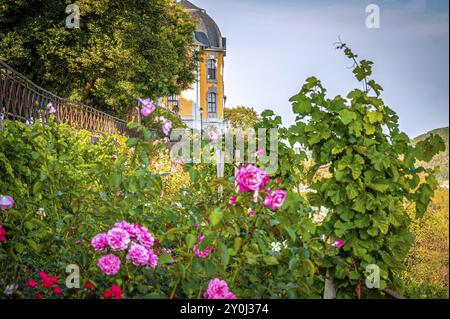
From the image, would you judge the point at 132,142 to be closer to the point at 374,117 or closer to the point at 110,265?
the point at 110,265

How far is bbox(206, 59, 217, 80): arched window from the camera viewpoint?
37.3 metres

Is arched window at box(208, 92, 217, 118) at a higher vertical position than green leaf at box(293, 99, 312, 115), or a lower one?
higher

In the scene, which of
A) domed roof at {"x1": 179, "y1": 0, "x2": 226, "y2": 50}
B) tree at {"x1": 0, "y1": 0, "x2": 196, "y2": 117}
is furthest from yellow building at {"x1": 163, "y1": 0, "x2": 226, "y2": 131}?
tree at {"x1": 0, "y1": 0, "x2": 196, "y2": 117}

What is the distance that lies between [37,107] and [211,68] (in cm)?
2860

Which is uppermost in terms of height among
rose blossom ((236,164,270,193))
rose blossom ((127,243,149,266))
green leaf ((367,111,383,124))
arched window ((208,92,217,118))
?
arched window ((208,92,217,118))

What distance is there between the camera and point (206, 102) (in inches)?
1469

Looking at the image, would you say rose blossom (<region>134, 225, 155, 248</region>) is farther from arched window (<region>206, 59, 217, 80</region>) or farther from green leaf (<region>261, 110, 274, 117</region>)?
arched window (<region>206, 59, 217, 80</region>)

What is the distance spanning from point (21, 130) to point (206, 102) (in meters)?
33.0

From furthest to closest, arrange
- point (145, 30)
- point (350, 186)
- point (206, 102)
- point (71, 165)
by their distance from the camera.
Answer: point (206, 102)
point (145, 30)
point (71, 165)
point (350, 186)

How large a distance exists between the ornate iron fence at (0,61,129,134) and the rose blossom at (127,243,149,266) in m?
2.49

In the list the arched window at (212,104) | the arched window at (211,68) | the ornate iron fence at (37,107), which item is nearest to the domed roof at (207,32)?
the arched window at (211,68)

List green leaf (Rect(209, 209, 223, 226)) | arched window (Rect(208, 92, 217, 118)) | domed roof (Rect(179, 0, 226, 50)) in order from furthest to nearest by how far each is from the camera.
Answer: domed roof (Rect(179, 0, 226, 50))
arched window (Rect(208, 92, 217, 118))
green leaf (Rect(209, 209, 223, 226))

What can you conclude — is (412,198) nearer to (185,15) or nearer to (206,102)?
(185,15)
